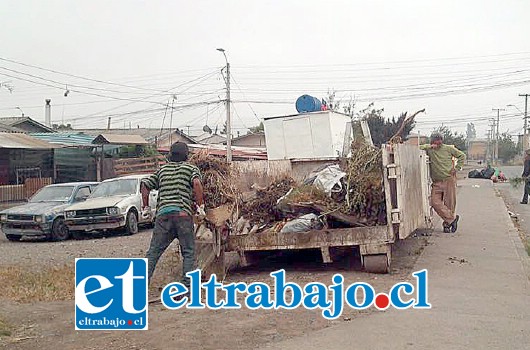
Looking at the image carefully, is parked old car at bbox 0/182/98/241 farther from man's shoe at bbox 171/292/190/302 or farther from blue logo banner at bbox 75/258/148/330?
man's shoe at bbox 171/292/190/302

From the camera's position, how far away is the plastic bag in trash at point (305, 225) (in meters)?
8.61

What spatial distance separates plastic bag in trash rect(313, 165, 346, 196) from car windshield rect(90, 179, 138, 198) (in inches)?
341

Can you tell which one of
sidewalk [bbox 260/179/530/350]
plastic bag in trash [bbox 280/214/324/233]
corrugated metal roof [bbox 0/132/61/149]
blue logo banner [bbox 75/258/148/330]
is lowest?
sidewalk [bbox 260/179/530/350]

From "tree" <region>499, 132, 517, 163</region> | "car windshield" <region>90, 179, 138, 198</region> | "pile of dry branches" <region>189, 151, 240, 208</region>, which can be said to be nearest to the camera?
"pile of dry branches" <region>189, 151, 240, 208</region>

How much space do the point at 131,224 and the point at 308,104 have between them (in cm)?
568

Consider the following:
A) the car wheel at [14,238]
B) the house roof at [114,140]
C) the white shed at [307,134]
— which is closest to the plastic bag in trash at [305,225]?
the white shed at [307,134]

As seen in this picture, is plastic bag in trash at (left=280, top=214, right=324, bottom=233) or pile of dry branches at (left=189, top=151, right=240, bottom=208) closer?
pile of dry branches at (left=189, top=151, right=240, bottom=208)

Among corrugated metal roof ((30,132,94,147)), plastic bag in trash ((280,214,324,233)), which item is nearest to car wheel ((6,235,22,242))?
plastic bag in trash ((280,214,324,233))

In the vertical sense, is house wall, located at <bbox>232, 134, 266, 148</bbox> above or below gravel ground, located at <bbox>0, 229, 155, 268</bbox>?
above

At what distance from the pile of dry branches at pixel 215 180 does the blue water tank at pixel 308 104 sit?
4.91m

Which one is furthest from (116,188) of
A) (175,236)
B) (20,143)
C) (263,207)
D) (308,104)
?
(175,236)

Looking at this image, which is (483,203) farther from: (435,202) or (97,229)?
(97,229)

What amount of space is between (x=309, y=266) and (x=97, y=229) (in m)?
7.85

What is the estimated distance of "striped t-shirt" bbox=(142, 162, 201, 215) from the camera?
295 inches
